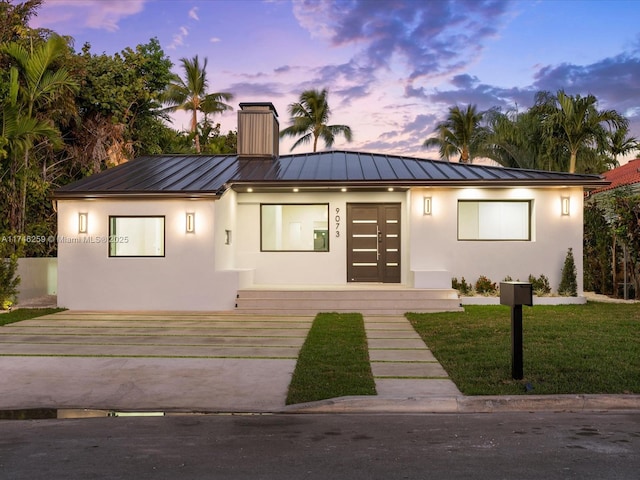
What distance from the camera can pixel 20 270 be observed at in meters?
14.6

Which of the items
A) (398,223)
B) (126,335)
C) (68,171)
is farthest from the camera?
(68,171)

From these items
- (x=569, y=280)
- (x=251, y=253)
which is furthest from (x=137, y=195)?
(x=569, y=280)

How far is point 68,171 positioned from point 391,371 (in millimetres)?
17874

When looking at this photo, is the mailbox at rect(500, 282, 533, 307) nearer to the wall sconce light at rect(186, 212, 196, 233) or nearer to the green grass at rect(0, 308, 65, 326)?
the wall sconce light at rect(186, 212, 196, 233)

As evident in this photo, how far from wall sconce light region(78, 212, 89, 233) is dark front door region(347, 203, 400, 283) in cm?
678

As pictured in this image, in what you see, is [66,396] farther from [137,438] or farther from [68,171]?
[68,171]

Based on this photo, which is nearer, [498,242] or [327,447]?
[327,447]

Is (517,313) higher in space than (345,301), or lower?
higher

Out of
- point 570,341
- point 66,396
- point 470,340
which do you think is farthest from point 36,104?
point 570,341

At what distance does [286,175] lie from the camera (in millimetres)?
15453

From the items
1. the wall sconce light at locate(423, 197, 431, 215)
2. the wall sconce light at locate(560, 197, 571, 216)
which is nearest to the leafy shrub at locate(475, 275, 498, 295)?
the wall sconce light at locate(423, 197, 431, 215)

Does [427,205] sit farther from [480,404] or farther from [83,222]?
[480,404]

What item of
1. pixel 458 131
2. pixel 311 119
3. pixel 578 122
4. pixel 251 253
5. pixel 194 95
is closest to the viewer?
pixel 251 253

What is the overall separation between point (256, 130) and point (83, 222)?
6.71m
